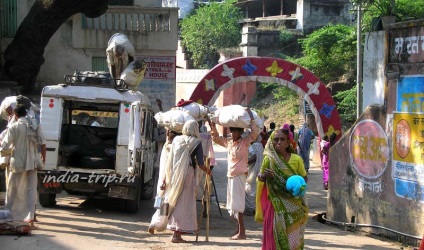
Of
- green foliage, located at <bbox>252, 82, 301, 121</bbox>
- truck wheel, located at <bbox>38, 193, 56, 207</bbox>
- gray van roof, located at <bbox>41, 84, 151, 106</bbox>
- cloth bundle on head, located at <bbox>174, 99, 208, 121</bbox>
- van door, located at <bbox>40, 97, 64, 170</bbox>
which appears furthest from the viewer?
green foliage, located at <bbox>252, 82, 301, 121</bbox>

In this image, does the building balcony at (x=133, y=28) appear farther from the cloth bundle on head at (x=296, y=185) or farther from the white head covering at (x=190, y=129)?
the cloth bundle on head at (x=296, y=185)

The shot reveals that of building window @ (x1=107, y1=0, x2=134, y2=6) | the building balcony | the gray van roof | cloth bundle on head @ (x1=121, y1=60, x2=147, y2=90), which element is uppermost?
building window @ (x1=107, y1=0, x2=134, y2=6)

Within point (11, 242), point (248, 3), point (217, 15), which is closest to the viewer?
point (11, 242)

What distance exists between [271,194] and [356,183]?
4.43m

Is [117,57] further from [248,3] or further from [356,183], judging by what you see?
[248,3]

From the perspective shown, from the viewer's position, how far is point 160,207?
10.5 metres

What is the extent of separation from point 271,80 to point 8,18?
23.7ft

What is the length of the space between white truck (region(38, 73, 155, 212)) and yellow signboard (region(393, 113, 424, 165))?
399 centimetres

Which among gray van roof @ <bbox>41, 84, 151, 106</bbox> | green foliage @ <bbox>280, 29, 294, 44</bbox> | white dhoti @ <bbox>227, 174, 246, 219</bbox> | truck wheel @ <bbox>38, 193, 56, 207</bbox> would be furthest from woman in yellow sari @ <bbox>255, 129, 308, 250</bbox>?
green foliage @ <bbox>280, 29, 294, 44</bbox>

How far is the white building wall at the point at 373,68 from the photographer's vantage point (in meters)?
12.1

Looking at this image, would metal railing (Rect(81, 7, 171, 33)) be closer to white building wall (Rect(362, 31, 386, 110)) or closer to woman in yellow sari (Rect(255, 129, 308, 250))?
white building wall (Rect(362, 31, 386, 110))

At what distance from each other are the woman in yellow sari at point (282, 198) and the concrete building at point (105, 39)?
505 inches

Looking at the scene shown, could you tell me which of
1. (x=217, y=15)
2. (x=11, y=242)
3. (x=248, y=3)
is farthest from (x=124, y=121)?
(x=248, y=3)

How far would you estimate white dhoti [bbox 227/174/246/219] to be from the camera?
1091 centimetres
